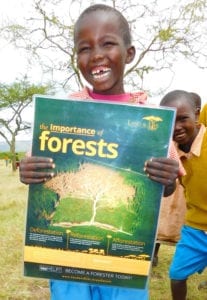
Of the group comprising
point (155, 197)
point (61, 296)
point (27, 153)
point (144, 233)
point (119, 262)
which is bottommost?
point (61, 296)

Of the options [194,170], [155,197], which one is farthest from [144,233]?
[194,170]

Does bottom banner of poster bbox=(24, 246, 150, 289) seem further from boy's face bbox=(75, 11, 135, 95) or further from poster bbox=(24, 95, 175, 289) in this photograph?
boy's face bbox=(75, 11, 135, 95)

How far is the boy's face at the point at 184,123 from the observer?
96.3 inches

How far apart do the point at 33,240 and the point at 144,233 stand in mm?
388

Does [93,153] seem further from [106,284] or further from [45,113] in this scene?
[106,284]

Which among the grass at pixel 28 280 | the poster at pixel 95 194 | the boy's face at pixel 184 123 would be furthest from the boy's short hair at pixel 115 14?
the grass at pixel 28 280

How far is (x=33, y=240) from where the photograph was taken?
157 cm

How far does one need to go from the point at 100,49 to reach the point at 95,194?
55 centimetres

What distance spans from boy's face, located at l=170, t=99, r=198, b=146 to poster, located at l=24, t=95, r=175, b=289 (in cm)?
99

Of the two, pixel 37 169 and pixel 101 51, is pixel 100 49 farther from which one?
pixel 37 169

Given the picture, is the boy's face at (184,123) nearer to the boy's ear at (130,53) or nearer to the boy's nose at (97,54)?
the boy's ear at (130,53)

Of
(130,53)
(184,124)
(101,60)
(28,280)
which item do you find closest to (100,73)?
(101,60)

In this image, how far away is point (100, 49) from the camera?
66.1 inches

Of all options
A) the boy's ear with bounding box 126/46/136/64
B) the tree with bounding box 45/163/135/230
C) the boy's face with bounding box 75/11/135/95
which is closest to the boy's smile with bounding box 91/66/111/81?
the boy's face with bounding box 75/11/135/95
